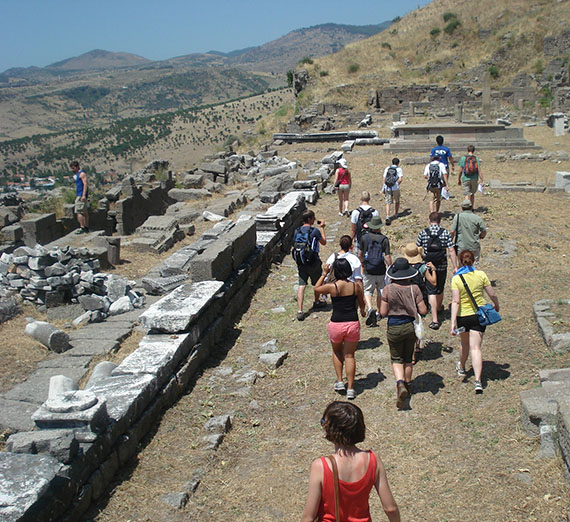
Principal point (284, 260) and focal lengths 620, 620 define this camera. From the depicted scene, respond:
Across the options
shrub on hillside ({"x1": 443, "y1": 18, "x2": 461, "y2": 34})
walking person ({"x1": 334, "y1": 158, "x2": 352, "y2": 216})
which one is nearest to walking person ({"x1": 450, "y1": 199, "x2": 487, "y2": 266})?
walking person ({"x1": 334, "y1": 158, "x2": 352, "y2": 216})

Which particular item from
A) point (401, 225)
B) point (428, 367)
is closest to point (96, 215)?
point (401, 225)

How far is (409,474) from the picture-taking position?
516cm

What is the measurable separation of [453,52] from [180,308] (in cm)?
4165

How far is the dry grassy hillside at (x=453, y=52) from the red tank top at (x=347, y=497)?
3662 centimetres

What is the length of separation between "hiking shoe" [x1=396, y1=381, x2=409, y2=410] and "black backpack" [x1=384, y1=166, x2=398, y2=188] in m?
7.96

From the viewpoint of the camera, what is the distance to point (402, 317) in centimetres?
630

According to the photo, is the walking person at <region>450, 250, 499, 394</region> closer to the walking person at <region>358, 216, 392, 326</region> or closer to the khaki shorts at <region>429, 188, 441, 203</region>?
the walking person at <region>358, 216, 392, 326</region>

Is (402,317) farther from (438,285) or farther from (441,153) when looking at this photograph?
(441,153)

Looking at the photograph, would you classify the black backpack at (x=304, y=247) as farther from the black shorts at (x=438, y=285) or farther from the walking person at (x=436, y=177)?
the walking person at (x=436, y=177)

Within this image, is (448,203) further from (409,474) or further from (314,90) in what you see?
(314,90)

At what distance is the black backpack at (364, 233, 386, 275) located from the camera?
8.27 metres

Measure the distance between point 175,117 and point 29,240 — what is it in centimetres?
8097

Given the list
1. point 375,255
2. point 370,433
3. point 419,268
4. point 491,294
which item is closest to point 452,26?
point 375,255

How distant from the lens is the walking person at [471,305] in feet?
20.8
